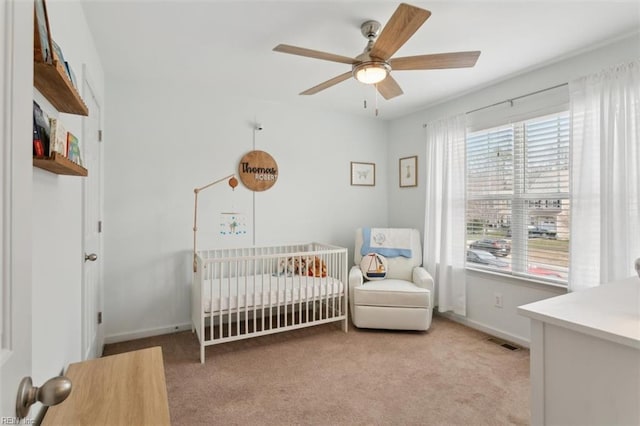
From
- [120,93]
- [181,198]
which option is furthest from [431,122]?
[120,93]

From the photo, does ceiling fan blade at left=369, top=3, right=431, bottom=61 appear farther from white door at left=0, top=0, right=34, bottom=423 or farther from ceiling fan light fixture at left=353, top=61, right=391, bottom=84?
white door at left=0, top=0, right=34, bottom=423

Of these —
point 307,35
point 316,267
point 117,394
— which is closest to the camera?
point 117,394

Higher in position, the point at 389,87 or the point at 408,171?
the point at 389,87

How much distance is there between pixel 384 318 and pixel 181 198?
7.52 ft

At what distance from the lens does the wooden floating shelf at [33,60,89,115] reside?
962 millimetres

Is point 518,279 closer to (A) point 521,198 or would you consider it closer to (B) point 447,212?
(A) point 521,198

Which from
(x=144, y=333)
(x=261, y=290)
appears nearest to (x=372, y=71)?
(x=261, y=290)

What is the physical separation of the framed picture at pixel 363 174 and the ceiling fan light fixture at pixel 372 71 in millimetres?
2059

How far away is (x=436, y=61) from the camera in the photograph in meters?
1.91

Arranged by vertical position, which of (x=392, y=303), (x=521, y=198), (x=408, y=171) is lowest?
(x=392, y=303)

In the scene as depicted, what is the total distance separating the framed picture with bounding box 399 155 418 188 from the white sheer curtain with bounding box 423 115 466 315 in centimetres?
30

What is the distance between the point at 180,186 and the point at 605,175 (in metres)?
3.49

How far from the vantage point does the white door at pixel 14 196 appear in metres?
0.53

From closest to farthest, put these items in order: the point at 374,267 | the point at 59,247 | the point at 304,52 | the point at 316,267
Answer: the point at 59,247
the point at 304,52
the point at 316,267
the point at 374,267
